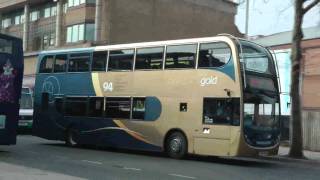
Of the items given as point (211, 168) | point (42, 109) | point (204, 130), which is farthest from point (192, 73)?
point (42, 109)

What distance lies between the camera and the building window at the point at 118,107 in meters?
22.0

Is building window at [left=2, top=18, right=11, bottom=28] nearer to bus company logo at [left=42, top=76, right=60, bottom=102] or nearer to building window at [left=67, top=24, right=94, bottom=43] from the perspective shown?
building window at [left=67, top=24, right=94, bottom=43]

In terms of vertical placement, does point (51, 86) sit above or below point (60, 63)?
below

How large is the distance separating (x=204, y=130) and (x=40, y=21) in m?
45.8

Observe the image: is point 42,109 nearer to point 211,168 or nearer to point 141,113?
point 141,113

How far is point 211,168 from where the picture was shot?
57.1ft

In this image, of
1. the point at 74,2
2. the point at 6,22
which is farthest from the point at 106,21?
the point at 6,22

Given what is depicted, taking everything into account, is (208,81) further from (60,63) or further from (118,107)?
(60,63)

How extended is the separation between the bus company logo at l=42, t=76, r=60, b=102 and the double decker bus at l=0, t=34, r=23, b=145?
4668 mm

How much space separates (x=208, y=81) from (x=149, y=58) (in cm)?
284

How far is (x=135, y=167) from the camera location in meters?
16.7

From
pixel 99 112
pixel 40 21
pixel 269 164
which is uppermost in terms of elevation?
pixel 40 21

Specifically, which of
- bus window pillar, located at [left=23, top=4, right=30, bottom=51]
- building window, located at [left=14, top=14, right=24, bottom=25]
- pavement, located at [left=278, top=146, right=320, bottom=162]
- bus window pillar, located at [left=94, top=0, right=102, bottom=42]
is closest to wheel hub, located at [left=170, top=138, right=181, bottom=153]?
pavement, located at [left=278, top=146, right=320, bottom=162]

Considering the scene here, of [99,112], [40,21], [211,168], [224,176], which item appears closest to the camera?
[224,176]
